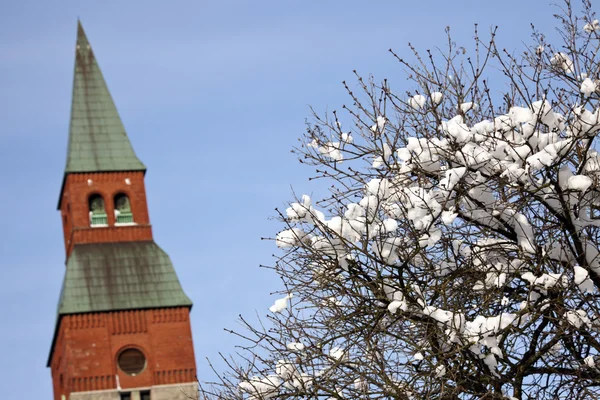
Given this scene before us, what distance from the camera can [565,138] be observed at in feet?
33.4

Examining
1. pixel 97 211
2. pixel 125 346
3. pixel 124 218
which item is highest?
pixel 97 211

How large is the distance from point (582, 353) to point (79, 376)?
137ft

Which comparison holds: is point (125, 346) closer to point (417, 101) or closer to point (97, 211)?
point (97, 211)

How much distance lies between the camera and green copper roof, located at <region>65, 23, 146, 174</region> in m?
55.1

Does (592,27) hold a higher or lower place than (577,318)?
higher

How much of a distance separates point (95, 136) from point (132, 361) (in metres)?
9.85

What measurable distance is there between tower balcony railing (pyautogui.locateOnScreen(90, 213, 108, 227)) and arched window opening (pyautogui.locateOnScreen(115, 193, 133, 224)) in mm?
488

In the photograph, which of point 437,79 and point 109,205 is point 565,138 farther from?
point 109,205

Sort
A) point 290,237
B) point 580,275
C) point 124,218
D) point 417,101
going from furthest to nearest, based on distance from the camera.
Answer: point 124,218 → point 417,101 → point 290,237 → point 580,275

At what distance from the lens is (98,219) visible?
54.8 metres

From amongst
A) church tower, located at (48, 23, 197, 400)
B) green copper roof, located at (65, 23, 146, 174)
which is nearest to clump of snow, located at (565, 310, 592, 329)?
church tower, located at (48, 23, 197, 400)

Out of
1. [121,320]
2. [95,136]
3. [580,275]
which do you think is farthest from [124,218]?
[580,275]

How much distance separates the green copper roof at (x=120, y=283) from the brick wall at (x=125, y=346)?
1.26 feet

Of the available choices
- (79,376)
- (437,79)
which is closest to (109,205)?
(79,376)
